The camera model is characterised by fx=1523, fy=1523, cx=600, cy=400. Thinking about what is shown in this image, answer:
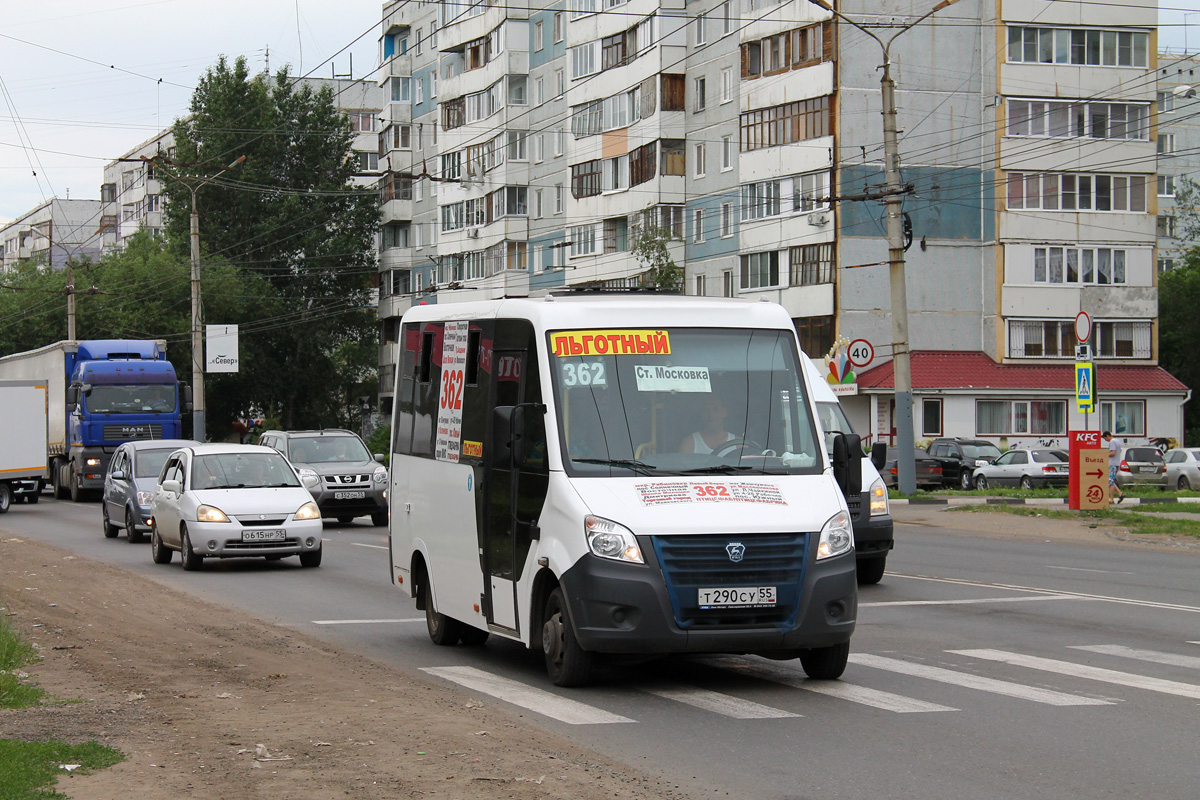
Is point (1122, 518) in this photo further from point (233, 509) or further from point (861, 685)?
point (861, 685)

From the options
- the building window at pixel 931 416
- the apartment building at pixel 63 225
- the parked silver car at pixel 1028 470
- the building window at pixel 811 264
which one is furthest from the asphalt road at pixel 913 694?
the apartment building at pixel 63 225

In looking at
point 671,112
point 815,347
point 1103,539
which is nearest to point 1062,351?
point 815,347

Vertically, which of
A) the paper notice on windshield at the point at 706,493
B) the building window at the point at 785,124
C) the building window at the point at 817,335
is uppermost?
the building window at the point at 785,124

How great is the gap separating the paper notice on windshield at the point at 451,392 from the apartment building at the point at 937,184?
4255 centimetres

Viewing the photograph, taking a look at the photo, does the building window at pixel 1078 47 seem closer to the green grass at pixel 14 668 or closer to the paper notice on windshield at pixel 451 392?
the paper notice on windshield at pixel 451 392

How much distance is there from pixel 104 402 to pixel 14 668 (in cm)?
3330

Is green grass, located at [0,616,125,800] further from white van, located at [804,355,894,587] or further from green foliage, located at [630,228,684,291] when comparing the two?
green foliage, located at [630,228,684,291]

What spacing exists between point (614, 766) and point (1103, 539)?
63.7ft

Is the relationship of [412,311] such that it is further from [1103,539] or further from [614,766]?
[1103,539]

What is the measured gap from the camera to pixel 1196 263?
77562mm

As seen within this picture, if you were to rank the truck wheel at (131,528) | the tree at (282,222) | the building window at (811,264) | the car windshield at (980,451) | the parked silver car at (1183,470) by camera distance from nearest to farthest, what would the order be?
the truck wheel at (131,528) < the parked silver car at (1183,470) < the car windshield at (980,451) < the building window at (811,264) < the tree at (282,222)

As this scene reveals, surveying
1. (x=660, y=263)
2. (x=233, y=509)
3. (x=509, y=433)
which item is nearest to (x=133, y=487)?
(x=233, y=509)

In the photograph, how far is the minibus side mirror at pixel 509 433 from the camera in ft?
32.0

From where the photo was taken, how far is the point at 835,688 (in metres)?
9.73
